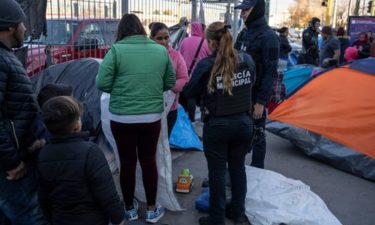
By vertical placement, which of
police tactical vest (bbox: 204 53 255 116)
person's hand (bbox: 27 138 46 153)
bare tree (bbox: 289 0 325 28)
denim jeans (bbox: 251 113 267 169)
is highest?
bare tree (bbox: 289 0 325 28)

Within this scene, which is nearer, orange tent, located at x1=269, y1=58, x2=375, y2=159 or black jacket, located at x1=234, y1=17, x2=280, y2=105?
black jacket, located at x1=234, y1=17, x2=280, y2=105

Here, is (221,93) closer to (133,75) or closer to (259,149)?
(133,75)

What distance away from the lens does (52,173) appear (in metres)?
2.18

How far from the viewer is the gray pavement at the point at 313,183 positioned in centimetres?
378

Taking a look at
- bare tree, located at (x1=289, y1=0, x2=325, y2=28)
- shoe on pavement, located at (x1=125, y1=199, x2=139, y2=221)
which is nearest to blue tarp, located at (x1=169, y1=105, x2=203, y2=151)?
shoe on pavement, located at (x1=125, y1=199, x2=139, y2=221)

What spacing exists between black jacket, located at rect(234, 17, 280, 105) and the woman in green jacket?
0.88 metres

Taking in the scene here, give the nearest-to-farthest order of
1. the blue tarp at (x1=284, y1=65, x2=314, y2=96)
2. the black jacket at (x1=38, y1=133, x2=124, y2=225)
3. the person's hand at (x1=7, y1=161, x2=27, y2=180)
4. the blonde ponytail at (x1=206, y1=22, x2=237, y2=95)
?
the black jacket at (x1=38, y1=133, x2=124, y2=225) → the person's hand at (x1=7, y1=161, x2=27, y2=180) → the blonde ponytail at (x1=206, y1=22, x2=237, y2=95) → the blue tarp at (x1=284, y1=65, x2=314, y2=96)

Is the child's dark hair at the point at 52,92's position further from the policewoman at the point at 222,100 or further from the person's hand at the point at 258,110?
the person's hand at the point at 258,110

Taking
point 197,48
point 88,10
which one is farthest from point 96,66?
point 197,48

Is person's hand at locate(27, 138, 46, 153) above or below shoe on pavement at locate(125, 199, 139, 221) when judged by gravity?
above

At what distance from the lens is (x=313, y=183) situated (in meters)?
4.59

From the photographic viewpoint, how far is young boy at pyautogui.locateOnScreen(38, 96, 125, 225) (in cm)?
215

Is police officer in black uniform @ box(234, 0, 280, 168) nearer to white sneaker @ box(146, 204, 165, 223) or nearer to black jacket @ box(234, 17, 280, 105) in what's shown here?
black jacket @ box(234, 17, 280, 105)


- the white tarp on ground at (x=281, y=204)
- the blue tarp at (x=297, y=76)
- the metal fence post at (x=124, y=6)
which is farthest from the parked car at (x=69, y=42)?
the blue tarp at (x=297, y=76)
